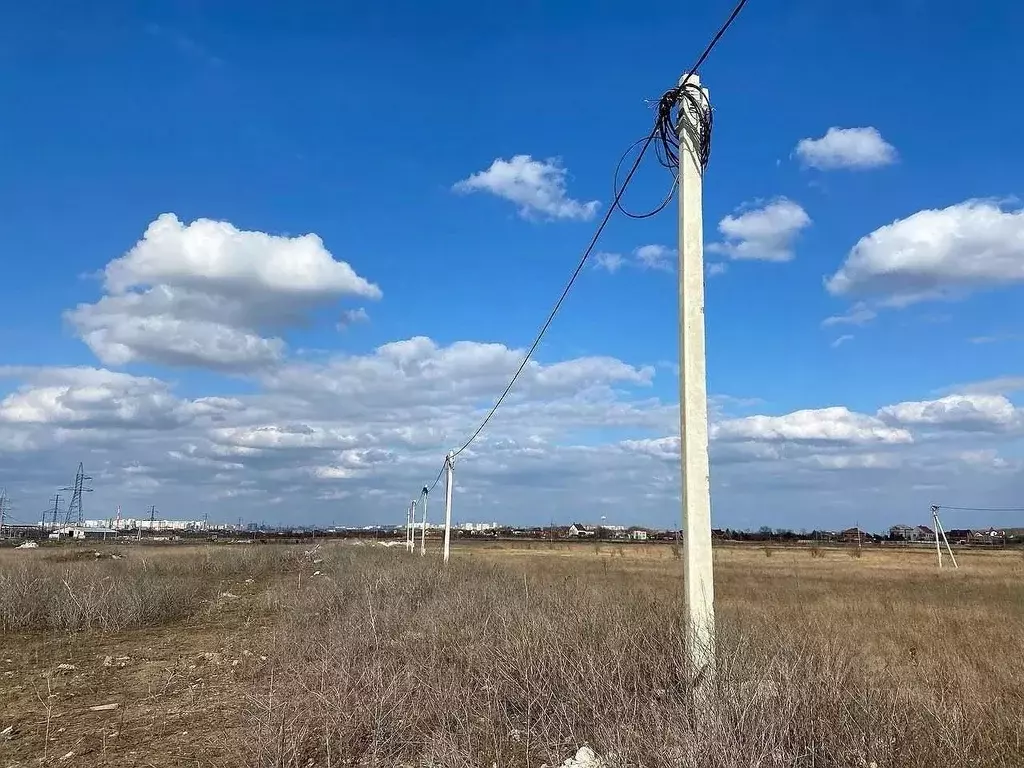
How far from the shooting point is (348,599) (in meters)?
14.5

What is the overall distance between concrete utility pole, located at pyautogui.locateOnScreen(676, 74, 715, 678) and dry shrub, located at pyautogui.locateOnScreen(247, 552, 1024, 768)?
0.30 metres

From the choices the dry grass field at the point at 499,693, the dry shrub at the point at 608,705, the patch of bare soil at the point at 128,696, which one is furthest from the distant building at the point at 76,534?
the dry shrub at the point at 608,705

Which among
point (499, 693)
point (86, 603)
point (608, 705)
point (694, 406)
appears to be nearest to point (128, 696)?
point (499, 693)

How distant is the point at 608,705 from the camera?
17.7 feet

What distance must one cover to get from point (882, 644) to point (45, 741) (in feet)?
37.4

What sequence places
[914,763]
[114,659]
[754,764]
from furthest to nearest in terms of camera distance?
[114,659] → [914,763] → [754,764]

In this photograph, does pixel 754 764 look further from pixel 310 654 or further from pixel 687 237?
pixel 310 654

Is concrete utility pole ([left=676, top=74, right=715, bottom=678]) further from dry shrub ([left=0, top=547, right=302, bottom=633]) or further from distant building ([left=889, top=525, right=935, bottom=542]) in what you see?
distant building ([left=889, top=525, right=935, bottom=542])

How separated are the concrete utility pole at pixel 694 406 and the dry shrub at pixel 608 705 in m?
0.30

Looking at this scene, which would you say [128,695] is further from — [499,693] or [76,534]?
[76,534]

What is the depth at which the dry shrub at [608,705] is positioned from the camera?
178 inches

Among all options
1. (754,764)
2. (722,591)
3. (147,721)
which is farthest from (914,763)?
(722,591)

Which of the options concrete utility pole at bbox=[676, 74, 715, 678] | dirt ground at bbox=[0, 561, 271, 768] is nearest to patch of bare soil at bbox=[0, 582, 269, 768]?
dirt ground at bbox=[0, 561, 271, 768]

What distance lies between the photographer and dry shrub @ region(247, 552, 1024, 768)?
14.8 feet
